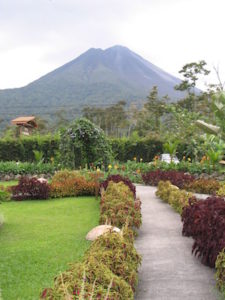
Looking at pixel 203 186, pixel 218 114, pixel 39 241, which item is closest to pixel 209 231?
pixel 39 241

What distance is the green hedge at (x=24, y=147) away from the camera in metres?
20.2

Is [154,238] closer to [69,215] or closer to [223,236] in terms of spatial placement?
[223,236]

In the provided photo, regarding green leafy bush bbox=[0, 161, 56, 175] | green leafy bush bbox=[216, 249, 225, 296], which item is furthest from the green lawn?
green leafy bush bbox=[0, 161, 56, 175]

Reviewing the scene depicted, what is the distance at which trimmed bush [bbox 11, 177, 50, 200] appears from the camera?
32.1 ft

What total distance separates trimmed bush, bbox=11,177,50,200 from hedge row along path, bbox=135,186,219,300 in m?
3.79

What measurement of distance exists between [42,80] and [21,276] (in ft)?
328

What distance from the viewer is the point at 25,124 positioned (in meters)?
35.6

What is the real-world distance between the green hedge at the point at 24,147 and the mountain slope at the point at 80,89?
1334 inches

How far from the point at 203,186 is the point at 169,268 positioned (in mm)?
5964

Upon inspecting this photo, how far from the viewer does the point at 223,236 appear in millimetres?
4195

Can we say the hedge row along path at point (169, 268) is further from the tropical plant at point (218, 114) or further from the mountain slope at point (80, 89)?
the mountain slope at point (80, 89)

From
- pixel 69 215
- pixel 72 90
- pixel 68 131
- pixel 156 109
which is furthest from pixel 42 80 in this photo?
pixel 69 215

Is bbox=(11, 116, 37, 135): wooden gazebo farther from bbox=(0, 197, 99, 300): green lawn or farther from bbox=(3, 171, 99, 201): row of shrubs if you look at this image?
bbox=(0, 197, 99, 300): green lawn

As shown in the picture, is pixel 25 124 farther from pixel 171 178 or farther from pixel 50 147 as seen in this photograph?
pixel 171 178
